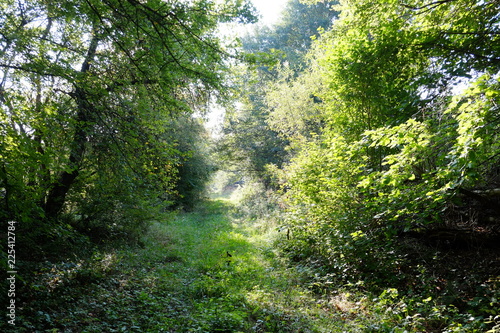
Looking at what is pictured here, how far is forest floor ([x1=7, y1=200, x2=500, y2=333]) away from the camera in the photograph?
418 centimetres

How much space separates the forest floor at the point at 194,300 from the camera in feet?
13.7

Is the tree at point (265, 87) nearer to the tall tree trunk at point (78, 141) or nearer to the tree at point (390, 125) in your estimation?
the tree at point (390, 125)

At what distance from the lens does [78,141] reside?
596 centimetres

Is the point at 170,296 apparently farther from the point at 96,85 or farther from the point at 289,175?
the point at 289,175

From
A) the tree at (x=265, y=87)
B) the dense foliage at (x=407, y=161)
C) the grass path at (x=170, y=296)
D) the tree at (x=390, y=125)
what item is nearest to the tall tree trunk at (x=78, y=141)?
the grass path at (x=170, y=296)

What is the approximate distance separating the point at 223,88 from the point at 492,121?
3.79m

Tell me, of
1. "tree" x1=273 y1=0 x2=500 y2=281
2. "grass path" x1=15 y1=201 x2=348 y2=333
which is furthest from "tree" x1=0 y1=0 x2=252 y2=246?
"tree" x1=273 y1=0 x2=500 y2=281

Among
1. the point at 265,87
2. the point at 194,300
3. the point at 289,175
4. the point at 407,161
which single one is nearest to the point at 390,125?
the point at 407,161

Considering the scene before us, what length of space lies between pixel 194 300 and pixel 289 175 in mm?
4542

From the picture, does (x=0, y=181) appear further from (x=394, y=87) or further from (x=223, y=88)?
(x=394, y=87)

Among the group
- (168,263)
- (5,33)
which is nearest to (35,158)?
(5,33)

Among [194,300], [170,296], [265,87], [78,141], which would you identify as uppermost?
[265,87]

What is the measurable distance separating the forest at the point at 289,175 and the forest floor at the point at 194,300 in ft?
0.13

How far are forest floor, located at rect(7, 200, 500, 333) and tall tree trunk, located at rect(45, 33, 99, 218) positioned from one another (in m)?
1.65
